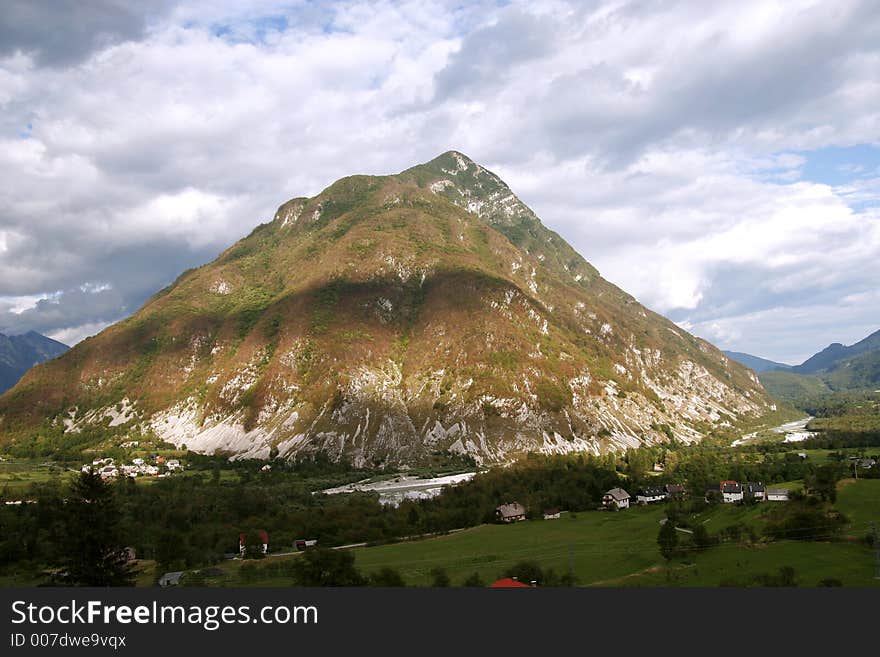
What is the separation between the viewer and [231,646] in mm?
20922

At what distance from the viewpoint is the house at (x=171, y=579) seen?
61.5 m

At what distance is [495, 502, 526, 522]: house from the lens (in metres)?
102

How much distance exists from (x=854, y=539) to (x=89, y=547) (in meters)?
63.4

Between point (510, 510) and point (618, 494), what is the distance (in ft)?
72.7

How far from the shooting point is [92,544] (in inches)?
1569

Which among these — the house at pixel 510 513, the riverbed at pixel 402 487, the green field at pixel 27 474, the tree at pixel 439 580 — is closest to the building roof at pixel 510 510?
the house at pixel 510 513

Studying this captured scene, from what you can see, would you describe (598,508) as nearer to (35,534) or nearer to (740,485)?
(740,485)

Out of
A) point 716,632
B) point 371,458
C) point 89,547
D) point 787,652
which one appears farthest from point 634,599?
point 371,458

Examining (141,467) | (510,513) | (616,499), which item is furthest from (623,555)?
(141,467)

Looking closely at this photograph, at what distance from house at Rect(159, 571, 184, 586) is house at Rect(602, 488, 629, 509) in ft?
244

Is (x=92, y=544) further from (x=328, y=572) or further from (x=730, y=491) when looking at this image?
(x=730, y=491)

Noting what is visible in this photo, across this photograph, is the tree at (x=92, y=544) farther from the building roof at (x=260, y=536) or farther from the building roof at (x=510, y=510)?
the building roof at (x=510, y=510)

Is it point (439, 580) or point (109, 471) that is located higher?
point (109, 471)

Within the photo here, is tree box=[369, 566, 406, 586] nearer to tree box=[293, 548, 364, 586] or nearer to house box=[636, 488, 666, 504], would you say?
tree box=[293, 548, 364, 586]
